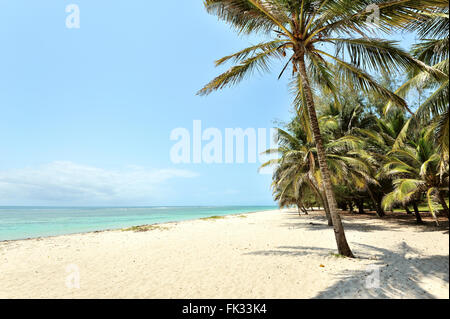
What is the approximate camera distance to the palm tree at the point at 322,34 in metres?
4.88

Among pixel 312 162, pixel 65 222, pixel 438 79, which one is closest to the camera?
pixel 438 79

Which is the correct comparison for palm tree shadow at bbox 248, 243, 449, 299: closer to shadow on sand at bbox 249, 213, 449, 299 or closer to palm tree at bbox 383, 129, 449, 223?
shadow on sand at bbox 249, 213, 449, 299

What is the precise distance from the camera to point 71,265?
21.7ft

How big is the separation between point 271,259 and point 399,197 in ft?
23.3

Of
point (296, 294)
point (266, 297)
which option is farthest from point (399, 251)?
point (266, 297)

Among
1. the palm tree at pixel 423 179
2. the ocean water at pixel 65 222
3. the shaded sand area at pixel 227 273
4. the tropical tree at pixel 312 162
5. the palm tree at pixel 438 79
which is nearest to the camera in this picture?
the shaded sand area at pixel 227 273

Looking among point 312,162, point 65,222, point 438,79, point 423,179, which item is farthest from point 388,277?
point 65,222

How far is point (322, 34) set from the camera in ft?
18.2

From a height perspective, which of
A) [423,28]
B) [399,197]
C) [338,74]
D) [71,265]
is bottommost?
[71,265]

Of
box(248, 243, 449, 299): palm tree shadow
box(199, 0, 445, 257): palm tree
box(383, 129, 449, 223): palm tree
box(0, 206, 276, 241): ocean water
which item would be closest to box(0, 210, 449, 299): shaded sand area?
box(248, 243, 449, 299): palm tree shadow

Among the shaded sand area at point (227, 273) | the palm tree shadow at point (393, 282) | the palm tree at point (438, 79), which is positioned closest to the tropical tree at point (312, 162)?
the shaded sand area at point (227, 273)

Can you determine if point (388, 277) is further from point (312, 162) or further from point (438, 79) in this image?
point (312, 162)

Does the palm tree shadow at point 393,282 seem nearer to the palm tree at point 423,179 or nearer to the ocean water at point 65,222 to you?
the palm tree at point 423,179

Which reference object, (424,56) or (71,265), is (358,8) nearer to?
(424,56)
